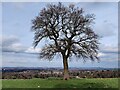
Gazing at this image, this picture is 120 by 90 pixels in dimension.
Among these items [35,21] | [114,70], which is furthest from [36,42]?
[114,70]

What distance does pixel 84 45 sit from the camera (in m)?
36.3

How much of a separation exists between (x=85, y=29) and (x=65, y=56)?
14.1ft

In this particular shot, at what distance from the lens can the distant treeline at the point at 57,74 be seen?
39531 mm

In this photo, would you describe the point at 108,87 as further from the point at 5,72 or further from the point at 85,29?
the point at 5,72

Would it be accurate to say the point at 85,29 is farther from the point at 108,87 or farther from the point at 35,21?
the point at 108,87

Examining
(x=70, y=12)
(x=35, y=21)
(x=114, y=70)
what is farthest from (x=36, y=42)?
(x=114, y=70)

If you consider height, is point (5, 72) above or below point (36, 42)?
below

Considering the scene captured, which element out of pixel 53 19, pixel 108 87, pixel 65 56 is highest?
pixel 53 19

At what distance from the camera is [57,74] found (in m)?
41.4

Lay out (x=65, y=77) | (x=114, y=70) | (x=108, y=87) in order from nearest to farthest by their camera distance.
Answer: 1. (x=108, y=87)
2. (x=65, y=77)
3. (x=114, y=70)

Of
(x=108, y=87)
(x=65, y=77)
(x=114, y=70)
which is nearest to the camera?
(x=108, y=87)

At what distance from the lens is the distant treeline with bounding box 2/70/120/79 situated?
130 feet

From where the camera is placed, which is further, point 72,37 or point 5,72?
A: point 5,72

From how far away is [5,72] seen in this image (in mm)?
41469
